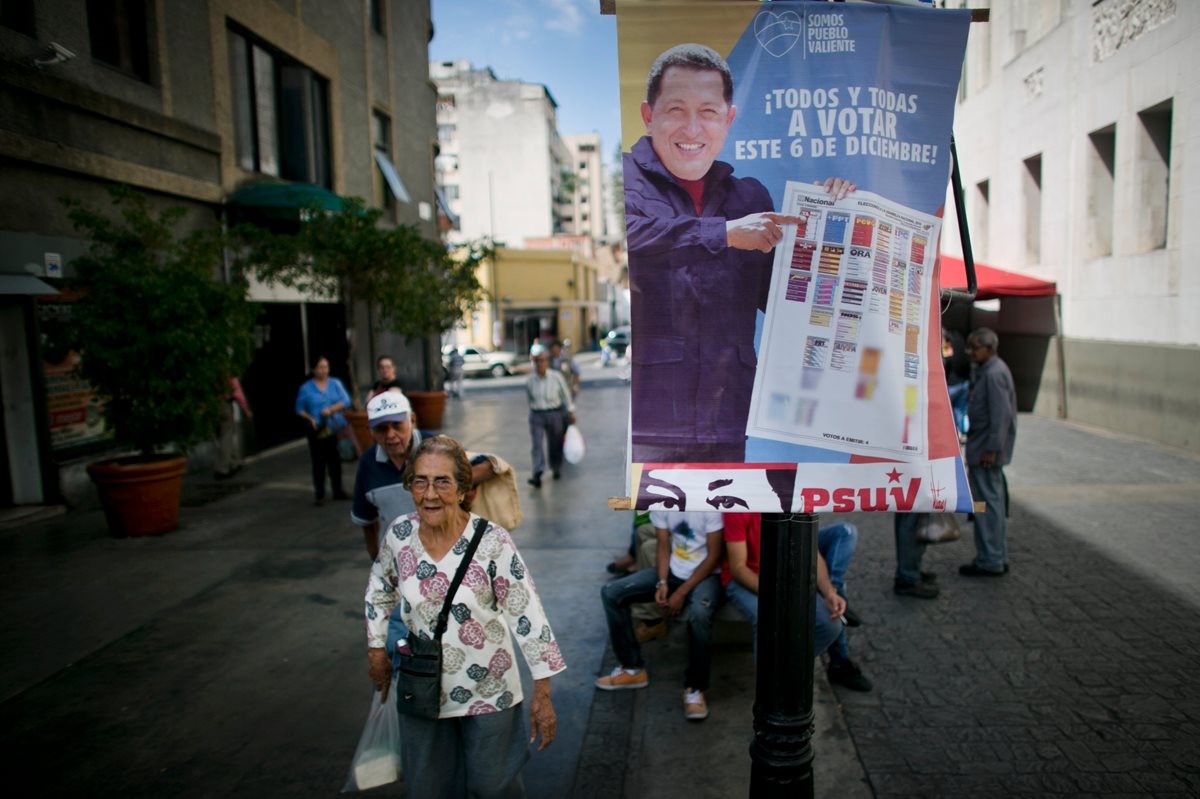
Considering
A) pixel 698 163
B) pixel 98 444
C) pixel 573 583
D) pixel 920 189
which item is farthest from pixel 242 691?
pixel 98 444

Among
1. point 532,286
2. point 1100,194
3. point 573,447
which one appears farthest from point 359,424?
point 532,286

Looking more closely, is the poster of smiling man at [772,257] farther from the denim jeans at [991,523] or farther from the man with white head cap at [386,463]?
the denim jeans at [991,523]

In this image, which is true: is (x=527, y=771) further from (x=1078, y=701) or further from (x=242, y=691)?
(x=1078, y=701)

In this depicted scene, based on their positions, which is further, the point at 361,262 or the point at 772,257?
the point at 361,262

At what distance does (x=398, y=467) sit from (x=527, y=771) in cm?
166

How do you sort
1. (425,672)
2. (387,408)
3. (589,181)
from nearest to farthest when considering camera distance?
1. (425,672)
2. (387,408)
3. (589,181)

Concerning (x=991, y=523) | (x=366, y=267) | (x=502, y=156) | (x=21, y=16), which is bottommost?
(x=991, y=523)

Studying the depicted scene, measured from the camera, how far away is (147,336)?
7.83 meters

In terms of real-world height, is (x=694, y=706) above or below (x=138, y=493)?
below

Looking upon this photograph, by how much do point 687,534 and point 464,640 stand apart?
1.75 metres

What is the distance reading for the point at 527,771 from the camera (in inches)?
156

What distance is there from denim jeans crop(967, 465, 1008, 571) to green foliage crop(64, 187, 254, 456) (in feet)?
24.3

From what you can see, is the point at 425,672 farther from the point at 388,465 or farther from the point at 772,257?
the point at 772,257

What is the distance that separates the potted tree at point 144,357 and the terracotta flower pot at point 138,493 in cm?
1
